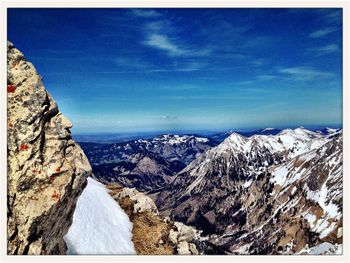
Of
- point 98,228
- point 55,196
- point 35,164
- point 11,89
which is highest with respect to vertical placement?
point 11,89

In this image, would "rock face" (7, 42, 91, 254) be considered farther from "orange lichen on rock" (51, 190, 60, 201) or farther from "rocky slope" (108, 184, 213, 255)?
"rocky slope" (108, 184, 213, 255)

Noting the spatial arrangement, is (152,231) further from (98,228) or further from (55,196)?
(55,196)

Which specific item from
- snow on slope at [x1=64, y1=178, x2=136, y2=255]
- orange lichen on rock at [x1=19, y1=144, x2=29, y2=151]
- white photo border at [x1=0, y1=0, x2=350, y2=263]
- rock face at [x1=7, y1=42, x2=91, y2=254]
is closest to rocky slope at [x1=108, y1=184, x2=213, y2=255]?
snow on slope at [x1=64, y1=178, x2=136, y2=255]

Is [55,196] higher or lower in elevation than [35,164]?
lower
